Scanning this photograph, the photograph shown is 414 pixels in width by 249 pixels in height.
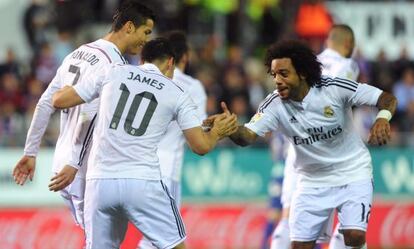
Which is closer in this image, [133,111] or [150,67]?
[133,111]

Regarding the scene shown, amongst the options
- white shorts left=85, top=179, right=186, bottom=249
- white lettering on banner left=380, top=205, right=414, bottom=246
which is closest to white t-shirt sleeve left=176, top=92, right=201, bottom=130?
white shorts left=85, top=179, right=186, bottom=249

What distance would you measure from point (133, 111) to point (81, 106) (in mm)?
1010

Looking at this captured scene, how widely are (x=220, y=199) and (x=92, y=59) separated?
29.7 feet

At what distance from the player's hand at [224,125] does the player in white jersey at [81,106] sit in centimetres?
87

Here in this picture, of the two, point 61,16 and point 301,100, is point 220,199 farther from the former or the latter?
point 301,100

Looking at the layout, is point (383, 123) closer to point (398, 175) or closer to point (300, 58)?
point (300, 58)

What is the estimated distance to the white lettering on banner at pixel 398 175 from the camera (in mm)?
18875

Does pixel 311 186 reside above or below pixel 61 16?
below

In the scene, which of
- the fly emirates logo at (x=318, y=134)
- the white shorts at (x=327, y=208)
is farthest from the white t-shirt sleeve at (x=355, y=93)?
the white shorts at (x=327, y=208)

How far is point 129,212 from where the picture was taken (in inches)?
337

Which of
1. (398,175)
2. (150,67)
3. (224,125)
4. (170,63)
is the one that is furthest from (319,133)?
(398,175)

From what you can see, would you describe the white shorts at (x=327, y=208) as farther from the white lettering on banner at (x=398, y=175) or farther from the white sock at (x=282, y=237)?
the white lettering on banner at (x=398, y=175)

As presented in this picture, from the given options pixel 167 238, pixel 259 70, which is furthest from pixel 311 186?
pixel 259 70

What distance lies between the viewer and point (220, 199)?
18.0 meters
